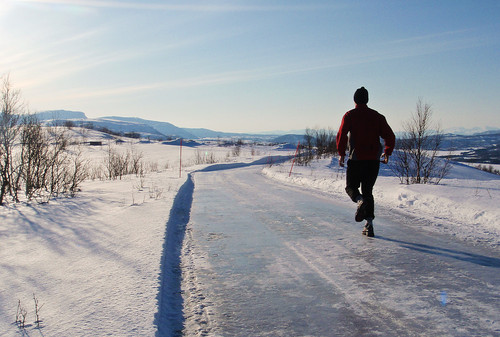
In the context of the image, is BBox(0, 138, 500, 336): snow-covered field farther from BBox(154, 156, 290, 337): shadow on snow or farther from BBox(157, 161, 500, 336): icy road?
BBox(157, 161, 500, 336): icy road

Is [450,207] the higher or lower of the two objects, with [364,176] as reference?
lower

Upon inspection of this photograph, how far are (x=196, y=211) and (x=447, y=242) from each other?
16.0 feet

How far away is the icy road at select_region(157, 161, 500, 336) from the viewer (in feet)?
8.58

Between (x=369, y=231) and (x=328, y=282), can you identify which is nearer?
(x=328, y=282)

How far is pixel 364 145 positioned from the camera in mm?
5199

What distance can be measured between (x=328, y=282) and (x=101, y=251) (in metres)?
2.73

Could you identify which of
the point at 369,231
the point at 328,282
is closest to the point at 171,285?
the point at 328,282

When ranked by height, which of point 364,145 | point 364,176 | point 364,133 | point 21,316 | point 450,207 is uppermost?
point 364,133

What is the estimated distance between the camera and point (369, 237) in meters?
5.18

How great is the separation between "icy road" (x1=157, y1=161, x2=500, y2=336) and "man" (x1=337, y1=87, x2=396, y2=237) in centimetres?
60

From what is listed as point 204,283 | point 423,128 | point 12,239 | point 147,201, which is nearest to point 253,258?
point 204,283

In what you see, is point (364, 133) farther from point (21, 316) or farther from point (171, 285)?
point (21, 316)

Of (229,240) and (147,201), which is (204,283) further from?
(147,201)

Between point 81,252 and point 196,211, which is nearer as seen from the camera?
point 81,252
